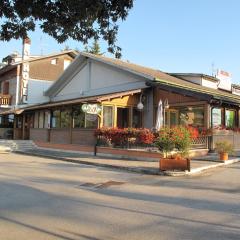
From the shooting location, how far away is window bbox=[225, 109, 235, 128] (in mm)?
26078

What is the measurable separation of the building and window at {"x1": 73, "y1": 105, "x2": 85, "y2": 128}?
418 inches

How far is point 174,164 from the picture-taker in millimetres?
15602

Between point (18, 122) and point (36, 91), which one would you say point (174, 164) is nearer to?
point (18, 122)

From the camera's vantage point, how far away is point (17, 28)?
21.9 feet

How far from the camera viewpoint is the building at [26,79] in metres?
35.4

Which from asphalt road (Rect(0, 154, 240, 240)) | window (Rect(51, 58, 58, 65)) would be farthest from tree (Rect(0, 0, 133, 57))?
window (Rect(51, 58, 58, 65))

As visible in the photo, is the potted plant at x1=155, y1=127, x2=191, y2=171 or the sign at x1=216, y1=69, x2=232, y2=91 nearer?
the potted plant at x1=155, y1=127, x2=191, y2=171

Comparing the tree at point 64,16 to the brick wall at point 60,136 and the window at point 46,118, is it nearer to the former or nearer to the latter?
the brick wall at point 60,136

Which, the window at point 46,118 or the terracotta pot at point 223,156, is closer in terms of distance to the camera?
the terracotta pot at point 223,156

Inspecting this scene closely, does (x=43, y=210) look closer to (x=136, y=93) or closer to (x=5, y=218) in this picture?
(x=5, y=218)

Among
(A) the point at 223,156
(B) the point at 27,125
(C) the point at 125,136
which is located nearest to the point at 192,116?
(C) the point at 125,136

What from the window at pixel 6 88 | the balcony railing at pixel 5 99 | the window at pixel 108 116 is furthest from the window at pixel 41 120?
the window at pixel 108 116

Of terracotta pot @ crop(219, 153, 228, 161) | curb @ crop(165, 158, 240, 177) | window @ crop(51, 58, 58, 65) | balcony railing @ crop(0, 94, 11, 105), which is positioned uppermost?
window @ crop(51, 58, 58, 65)

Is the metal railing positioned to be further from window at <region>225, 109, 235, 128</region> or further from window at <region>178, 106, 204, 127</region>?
window at <region>225, 109, 235, 128</region>
